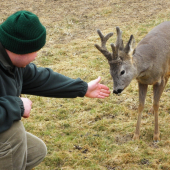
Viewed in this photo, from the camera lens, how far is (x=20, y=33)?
2.59 metres

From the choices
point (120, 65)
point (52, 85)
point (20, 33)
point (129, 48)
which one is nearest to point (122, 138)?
point (120, 65)

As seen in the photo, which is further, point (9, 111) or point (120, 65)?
point (120, 65)

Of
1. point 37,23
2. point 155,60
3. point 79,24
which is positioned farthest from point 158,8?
point 37,23

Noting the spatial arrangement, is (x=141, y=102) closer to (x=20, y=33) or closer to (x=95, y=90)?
(x=95, y=90)

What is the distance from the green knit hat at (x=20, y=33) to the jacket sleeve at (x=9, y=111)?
42 cm

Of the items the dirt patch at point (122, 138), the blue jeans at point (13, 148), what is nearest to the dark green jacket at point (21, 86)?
the blue jeans at point (13, 148)

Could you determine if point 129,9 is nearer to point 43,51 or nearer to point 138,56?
point 43,51

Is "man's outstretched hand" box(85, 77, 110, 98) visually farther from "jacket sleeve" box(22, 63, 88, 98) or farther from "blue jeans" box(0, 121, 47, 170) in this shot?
"blue jeans" box(0, 121, 47, 170)

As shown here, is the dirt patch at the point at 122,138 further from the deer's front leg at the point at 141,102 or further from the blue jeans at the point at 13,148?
the blue jeans at the point at 13,148

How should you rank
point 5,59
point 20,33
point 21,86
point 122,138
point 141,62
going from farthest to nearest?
point 122,138 < point 141,62 < point 21,86 < point 5,59 < point 20,33

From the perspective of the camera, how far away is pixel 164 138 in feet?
16.2

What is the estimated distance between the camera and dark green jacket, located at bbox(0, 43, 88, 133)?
266 cm

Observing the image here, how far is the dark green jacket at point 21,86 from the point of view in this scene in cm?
266

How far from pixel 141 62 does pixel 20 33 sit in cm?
261
